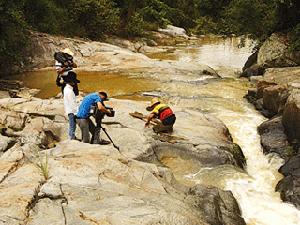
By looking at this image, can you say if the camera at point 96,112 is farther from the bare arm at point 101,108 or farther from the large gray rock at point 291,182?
the large gray rock at point 291,182

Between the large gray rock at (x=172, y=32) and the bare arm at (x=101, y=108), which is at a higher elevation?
the large gray rock at (x=172, y=32)

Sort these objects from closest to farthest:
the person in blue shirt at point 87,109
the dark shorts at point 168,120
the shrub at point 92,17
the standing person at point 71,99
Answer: the person in blue shirt at point 87,109 → the standing person at point 71,99 → the dark shorts at point 168,120 → the shrub at point 92,17

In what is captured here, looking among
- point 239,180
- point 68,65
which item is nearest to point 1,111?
point 68,65

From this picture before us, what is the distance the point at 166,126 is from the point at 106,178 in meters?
4.88

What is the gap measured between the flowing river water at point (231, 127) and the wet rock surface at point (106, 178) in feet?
2.04

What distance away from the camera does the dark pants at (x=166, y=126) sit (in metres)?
13.1

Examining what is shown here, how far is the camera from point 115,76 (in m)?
24.3

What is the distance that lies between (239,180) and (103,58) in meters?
17.9

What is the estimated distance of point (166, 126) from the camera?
1321cm

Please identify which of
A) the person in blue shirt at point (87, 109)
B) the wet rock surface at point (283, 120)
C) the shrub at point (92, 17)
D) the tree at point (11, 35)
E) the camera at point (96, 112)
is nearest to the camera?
the person in blue shirt at point (87, 109)

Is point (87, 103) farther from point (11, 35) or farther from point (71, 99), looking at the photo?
point (11, 35)

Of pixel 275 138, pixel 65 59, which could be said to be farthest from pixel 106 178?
pixel 275 138

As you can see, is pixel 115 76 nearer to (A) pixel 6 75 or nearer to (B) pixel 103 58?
(B) pixel 103 58

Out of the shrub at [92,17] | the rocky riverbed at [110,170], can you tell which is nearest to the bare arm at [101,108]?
the rocky riverbed at [110,170]
